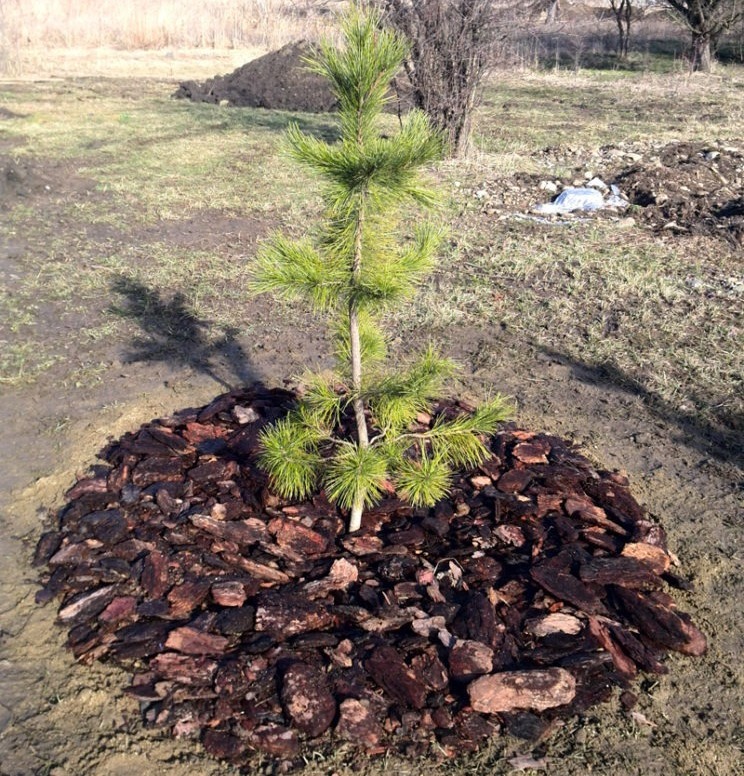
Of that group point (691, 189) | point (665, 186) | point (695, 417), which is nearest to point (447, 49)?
point (665, 186)

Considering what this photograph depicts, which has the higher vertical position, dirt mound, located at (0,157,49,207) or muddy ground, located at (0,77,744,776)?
dirt mound, located at (0,157,49,207)

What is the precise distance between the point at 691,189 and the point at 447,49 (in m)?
3.73

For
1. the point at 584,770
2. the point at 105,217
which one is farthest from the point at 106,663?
the point at 105,217

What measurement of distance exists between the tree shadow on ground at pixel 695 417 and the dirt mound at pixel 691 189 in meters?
3.40

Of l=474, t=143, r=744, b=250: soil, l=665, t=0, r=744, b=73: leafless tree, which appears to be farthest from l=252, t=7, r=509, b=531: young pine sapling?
l=665, t=0, r=744, b=73: leafless tree

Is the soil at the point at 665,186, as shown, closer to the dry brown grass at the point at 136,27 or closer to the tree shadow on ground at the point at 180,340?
the tree shadow on ground at the point at 180,340

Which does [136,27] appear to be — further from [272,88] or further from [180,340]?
[180,340]

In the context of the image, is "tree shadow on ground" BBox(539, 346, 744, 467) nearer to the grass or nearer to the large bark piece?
the grass

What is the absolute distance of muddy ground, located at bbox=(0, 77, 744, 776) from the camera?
236 cm

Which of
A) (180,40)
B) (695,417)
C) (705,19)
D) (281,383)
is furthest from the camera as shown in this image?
(180,40)

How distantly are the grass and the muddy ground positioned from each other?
268mm

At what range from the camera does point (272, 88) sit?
54.9 feet

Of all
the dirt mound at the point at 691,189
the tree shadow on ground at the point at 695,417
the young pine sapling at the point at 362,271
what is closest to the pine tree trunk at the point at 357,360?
the young pine sapling at the point at 362,271

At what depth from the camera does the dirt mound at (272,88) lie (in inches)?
634
